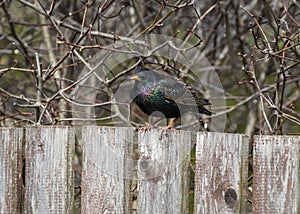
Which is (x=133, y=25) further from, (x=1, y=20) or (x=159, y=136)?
(x=159, y=136)

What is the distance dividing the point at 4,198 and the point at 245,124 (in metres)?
3.52

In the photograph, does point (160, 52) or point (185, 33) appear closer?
point (160, 52)

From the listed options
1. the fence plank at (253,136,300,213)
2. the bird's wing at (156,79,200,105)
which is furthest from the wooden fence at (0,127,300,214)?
the bird's wing at (156,79,200,105)

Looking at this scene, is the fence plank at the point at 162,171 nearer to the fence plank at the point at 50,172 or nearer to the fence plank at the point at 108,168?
the fence plank at the point at 108,168

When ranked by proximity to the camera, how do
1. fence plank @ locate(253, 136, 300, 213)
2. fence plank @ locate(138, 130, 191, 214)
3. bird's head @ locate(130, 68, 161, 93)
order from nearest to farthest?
fence plank @ locate(253, 136, 300, 213) → fence plank @ locate(138, 130, 191, 214) → bird's head @ locate(130, 68, 161, 93)

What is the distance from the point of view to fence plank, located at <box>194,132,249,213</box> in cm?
281

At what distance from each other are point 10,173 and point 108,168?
21.3 inches

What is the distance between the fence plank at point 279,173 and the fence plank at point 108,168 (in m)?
0.65

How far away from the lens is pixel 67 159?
3.04m

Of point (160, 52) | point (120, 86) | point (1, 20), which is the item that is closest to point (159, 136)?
point (160, 52)

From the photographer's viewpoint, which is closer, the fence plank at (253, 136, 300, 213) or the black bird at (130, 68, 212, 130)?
the fence plank at (253, 136, 300, 213)

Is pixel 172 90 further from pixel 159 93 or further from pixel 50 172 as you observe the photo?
pixel 50 172

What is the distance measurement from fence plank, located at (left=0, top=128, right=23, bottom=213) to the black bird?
110cm

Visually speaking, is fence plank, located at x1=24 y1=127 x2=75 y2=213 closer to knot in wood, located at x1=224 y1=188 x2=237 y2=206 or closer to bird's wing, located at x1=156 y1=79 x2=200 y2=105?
knot in wood, located at x1=224 y1=188 x2=237 y2=206
